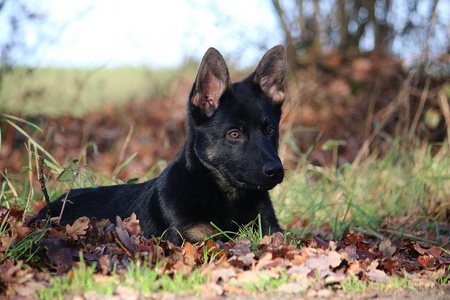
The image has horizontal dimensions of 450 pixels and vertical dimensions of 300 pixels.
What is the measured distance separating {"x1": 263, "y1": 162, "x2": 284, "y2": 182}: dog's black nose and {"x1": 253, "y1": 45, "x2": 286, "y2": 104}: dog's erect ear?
33.5 inches

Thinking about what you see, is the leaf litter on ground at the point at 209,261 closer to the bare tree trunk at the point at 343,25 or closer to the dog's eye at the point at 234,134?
the dog's eye at the point at 234,134

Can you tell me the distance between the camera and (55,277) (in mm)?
3141

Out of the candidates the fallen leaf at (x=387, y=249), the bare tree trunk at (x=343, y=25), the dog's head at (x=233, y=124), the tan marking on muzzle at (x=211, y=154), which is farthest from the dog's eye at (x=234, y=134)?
the bare tree trunk at (x=343, y=25)

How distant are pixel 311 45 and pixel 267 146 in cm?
732

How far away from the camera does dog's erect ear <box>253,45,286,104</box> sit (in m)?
4.71

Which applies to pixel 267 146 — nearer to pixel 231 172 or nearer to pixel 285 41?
pixel 231 172

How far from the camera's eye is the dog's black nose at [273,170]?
411 cm

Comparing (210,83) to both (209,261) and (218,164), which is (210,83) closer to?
(218,164)

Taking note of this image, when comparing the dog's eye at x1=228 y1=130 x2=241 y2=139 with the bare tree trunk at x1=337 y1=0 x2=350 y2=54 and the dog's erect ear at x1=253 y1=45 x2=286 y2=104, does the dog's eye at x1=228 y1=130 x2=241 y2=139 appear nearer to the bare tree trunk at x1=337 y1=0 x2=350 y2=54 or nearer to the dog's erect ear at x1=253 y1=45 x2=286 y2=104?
the dog's erect ear at x1=253 y1=45 x2=286 y2=104

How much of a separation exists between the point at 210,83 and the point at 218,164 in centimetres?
67

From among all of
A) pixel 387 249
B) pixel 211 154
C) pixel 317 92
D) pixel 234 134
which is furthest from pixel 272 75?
pixel 317 92

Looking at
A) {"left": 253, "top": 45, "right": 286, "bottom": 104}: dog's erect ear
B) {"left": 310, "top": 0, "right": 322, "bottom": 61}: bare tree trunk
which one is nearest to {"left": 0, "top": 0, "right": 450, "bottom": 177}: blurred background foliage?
{"left": 310, "top": 0, "right": 322, "bottom": 61}: bare tree trunk

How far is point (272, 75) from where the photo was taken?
478 cm

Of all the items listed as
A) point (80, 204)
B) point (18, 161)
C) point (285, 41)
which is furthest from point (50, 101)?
point (80, 204)
